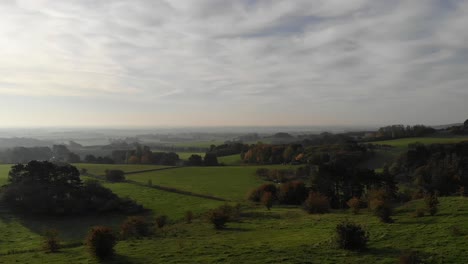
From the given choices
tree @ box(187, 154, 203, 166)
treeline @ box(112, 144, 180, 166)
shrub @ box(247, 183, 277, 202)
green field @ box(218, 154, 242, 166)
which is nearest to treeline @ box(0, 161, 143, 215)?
shrub @ box(247, 183, 277, 202)

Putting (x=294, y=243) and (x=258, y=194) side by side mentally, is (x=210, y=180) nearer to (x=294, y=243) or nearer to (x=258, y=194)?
(x=258, y=194)

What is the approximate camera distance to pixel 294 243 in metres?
27.2

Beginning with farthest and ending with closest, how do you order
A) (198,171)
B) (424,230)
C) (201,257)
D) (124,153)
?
(124,153)
(198,171)
(424,230)
(201,257)

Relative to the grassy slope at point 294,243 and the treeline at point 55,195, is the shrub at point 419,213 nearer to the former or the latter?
the grassy slope at point 294,243

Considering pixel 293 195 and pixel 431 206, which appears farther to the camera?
pixel 293 195

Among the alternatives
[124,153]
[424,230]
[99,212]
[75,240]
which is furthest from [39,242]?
[124,153]

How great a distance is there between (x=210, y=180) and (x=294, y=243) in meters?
61.3

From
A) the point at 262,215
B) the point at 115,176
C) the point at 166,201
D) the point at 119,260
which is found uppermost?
the point at 119,260

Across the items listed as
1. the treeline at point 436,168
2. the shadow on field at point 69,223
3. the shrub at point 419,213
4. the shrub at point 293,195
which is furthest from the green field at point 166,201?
the treeline at point 436,168

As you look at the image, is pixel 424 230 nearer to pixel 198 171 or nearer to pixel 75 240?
pixel 75 240

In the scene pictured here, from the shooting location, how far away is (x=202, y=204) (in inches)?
2327

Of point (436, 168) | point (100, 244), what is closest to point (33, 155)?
point (436, 168)

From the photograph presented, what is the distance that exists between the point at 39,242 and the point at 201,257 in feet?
70.3

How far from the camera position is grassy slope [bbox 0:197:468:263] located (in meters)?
22.8
